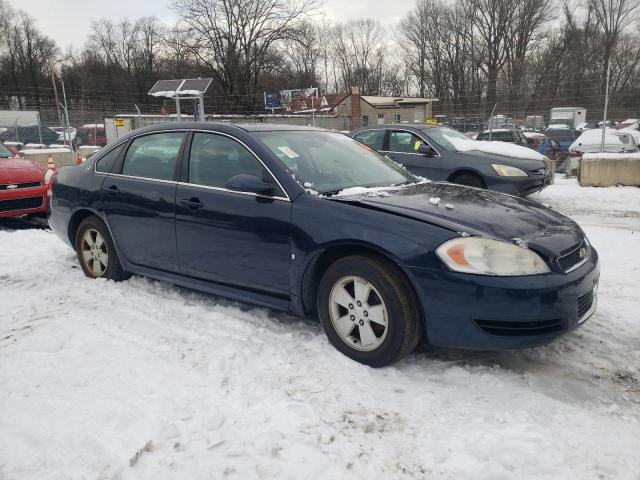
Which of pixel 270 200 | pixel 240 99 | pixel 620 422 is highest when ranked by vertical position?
pixel 240 99

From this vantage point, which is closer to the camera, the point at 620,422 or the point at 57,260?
the point at 620,422

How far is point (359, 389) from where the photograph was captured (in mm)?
2852

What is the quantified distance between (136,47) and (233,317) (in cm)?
7896

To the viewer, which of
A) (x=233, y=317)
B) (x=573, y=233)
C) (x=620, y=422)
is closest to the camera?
(x=620, y=422)

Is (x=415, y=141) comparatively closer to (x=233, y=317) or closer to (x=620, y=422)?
(x=233, y=317)

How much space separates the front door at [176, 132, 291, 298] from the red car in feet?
15.0

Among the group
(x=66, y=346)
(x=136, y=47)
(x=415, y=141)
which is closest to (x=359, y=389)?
(x=66, y=346)

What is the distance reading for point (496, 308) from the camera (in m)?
2.74

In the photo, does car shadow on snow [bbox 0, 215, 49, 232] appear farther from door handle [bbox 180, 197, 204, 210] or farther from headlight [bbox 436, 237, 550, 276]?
headlight [bbox 436, 237, 550, 276]

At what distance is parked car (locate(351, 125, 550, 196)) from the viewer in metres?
8.16

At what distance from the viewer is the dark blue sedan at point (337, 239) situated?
2.80m

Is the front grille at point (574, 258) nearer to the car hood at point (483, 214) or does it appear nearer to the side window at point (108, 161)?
the car hood at point (483, 214)

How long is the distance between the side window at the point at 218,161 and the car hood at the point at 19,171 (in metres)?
4.65

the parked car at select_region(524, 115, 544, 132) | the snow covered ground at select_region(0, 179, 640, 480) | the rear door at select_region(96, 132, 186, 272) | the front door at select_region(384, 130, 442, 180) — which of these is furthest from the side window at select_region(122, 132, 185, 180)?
the parked car at select_region(524, 115, 544, 132)
